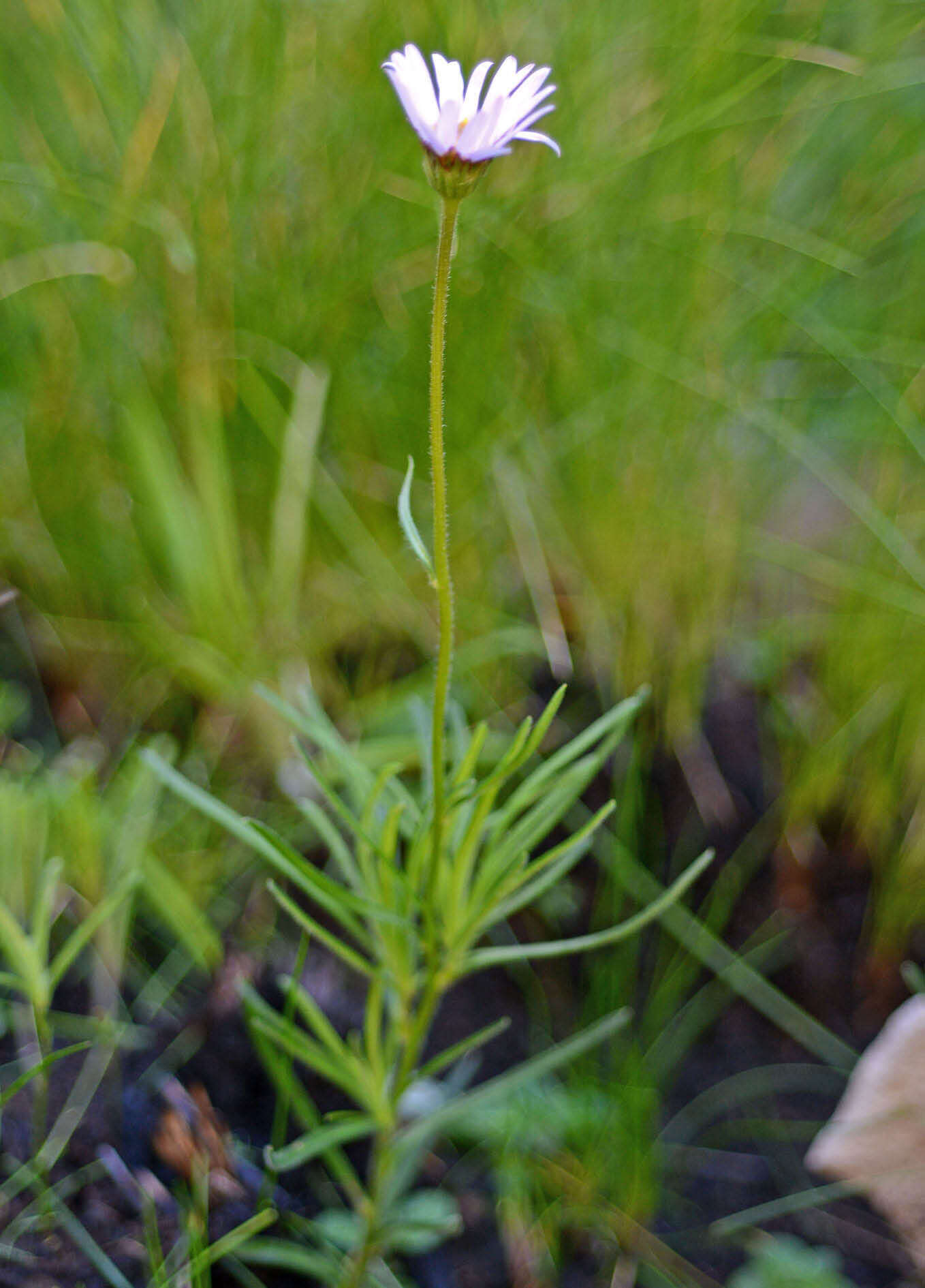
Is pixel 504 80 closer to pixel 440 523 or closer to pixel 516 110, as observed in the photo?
pixel 516 110

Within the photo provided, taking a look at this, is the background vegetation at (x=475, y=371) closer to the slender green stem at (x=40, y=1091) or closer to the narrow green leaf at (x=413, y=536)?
the slender green stem at (x=40, y=1091)

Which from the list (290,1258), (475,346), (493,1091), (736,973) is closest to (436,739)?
(493,1091)

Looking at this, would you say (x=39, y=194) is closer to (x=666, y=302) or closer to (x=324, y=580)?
(x=324, y=580)

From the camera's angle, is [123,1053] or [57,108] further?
[57,108]

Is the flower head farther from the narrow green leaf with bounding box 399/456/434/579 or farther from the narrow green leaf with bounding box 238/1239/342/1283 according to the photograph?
the narrow green leaf with bounding box 238/1239/342/1283

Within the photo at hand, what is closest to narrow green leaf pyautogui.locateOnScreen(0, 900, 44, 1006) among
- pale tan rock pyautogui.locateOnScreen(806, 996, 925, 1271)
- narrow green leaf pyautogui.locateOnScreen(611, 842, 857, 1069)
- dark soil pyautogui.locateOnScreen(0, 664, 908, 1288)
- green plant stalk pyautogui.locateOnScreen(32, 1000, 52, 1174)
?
green plant stalk pyautogui.locateOnScreen(32, 1000, 52, 1174)

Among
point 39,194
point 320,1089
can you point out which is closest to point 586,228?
point 39,194
